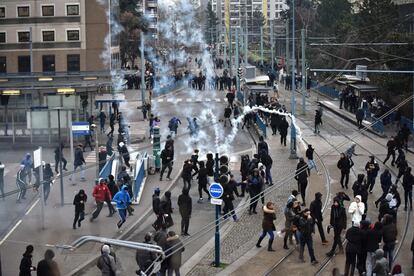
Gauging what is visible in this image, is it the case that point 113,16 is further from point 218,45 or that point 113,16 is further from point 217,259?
point 218,45

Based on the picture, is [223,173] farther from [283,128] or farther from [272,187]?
[283,128]

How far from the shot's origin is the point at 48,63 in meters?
57.9

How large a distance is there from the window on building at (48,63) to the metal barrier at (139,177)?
3333 cm

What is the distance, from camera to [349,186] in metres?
24.1

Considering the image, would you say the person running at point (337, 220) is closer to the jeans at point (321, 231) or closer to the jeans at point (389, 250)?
the jeans at point (321, 231)

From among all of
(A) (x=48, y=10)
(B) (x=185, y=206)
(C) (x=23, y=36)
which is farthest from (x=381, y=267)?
(C) (x=23, y=36)

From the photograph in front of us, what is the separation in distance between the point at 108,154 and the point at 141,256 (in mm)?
15392

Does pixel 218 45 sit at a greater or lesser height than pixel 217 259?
greater

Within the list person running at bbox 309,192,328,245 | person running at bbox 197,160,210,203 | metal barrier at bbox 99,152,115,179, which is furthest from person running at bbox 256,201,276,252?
metal barrier at bbox 99,152,115,179

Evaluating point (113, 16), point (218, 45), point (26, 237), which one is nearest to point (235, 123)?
point (26, 237)

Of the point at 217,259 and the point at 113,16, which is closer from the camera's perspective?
the point at 217,259

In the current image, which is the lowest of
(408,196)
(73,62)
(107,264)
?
(408,196)

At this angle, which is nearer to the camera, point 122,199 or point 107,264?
point 107,264

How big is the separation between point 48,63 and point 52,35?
2298 millimetres
